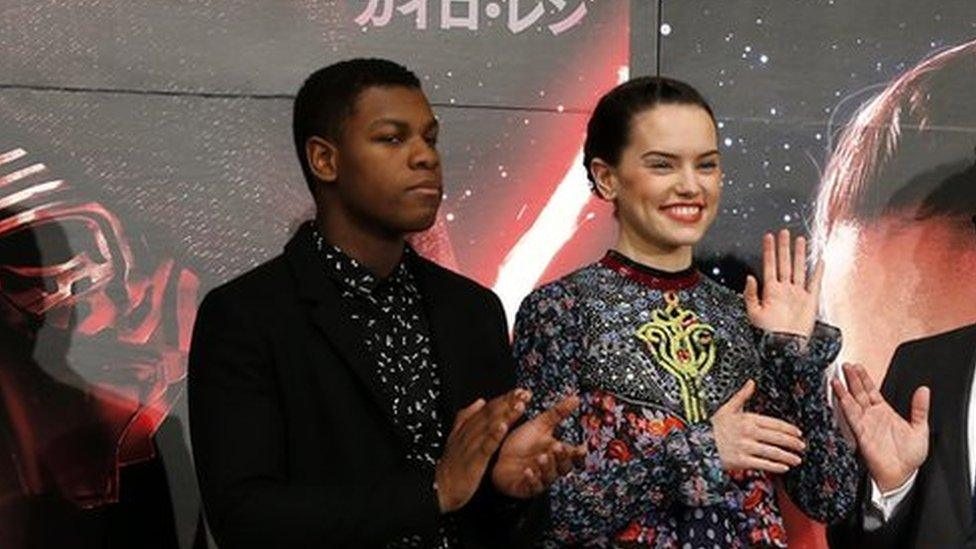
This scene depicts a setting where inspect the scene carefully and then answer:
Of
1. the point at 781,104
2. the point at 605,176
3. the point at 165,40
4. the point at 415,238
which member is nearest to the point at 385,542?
the point at 605,176

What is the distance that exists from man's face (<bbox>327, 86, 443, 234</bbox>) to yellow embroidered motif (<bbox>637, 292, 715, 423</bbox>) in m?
0.44

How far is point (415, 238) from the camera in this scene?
2.98 m

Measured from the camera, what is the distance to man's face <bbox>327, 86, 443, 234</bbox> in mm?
2285

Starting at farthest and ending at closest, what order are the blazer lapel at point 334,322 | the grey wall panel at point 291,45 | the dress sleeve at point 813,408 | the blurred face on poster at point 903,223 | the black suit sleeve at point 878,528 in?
the blurred face on poster at point 903,223
the black suit sleeve at point 878,528
the grey wall panel at point 291,45
the dress sleeve at point 813,408
the blazer lapel at point 334,322

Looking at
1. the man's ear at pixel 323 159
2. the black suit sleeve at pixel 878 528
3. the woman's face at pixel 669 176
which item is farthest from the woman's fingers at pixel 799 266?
the man's ear at pixel 323 159

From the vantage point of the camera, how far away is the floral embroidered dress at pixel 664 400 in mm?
2412

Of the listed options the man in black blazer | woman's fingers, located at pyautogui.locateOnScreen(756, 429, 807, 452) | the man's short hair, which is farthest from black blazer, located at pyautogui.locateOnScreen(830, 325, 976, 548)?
the man's short hair

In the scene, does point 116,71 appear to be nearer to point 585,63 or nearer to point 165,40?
point 165,40

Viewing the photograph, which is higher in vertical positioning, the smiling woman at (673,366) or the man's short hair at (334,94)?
the man's short hair at (334,94)

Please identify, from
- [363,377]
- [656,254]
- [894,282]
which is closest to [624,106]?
[656,254]

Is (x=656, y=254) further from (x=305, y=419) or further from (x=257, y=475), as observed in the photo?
(x=257, y=475)

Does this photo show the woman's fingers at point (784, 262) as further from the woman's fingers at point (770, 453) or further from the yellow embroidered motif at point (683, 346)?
the woman's fingers at point (770, 453)

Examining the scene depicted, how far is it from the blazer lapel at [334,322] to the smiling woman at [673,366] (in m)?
0.36

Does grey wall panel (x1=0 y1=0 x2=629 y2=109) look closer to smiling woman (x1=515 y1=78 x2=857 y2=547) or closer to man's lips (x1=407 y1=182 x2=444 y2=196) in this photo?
smiling woman (x1=515 y1=78 x2=857 y2=547)
